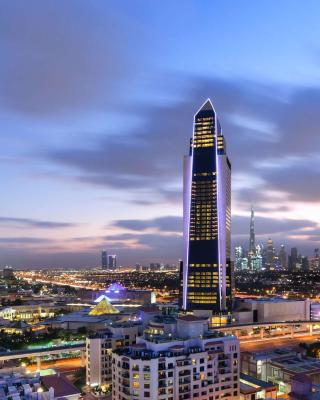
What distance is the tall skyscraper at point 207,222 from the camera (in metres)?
75.1

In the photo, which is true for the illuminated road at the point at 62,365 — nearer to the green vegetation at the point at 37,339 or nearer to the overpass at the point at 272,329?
the green vegetation at the point at 37,339

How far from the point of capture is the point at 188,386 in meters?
28.5

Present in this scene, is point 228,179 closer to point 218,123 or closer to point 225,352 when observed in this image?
point 218,123

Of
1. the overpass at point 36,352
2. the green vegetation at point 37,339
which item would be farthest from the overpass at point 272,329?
the overpass at point 36,352

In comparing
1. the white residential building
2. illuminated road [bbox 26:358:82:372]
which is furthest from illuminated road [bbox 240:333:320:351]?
the white residential building

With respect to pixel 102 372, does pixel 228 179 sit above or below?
above

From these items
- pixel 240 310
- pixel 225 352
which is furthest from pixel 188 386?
pixel 240 310

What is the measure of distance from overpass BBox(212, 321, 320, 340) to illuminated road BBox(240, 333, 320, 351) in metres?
Answer: 1.57

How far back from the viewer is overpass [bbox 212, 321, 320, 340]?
199 ft

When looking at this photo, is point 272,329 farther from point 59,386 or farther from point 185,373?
point 59,386

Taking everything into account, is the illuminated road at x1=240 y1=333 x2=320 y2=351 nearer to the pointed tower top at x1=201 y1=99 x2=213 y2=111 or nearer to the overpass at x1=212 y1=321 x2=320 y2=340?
the overpass at x1=212 y1=321 x2=320 y2=340

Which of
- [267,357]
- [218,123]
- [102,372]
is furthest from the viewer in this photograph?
[218,123]

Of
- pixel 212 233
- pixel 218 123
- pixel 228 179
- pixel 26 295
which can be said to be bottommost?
pixel 26 295

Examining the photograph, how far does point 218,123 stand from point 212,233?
19.1 meters
